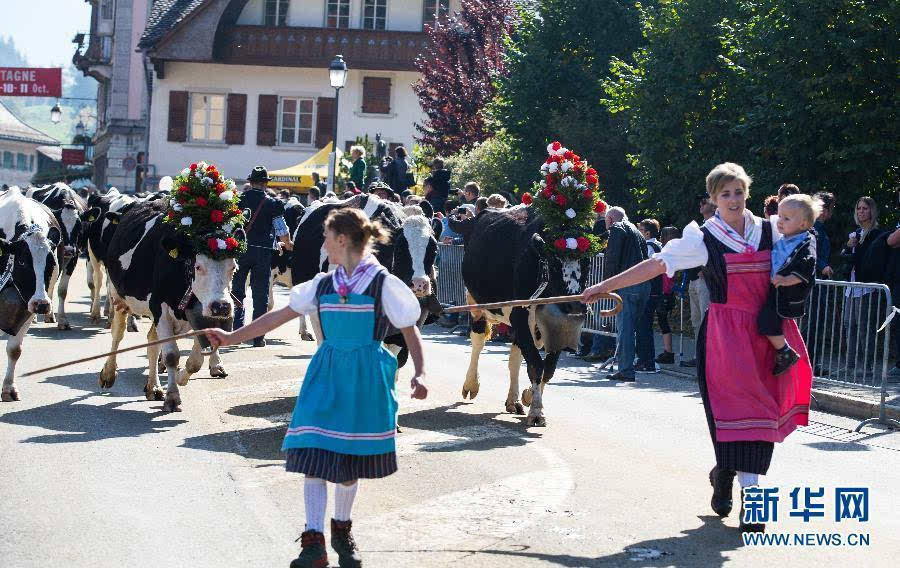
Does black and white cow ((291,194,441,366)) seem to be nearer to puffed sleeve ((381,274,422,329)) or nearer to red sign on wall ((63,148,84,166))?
puffed sleeve ((381,274,422,329))

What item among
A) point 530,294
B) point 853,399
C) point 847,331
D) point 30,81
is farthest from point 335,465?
point 30,81

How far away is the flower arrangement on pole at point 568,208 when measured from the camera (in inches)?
480

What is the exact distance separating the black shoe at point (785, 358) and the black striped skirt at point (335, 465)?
2.50 m

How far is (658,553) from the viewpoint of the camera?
289 inches

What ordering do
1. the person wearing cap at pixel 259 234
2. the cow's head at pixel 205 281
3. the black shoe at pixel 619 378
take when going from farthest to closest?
the person wearing cap at pixel 259 234, the black shoe at pixel 619 378, the cow's head at pixel 205 281

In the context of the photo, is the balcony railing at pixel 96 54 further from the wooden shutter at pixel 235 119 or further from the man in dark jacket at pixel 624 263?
the man in dark jacket at pixel 624 263

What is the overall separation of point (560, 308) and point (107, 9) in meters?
67.2

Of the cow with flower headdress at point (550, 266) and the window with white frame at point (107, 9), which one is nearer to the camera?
the cow with flower headdress at point (550, 266)

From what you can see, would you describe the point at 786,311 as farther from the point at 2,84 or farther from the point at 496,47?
the point at 2,84

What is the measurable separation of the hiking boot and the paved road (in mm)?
353

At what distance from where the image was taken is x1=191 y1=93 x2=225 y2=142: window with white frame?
54.2 meters

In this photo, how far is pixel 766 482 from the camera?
9477 millimetres

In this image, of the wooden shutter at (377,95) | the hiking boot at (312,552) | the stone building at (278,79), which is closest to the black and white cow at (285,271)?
the hiking boot at (312,552)

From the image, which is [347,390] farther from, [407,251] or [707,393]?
[407,251]
